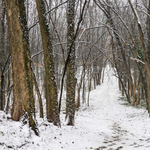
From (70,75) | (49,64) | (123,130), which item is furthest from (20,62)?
(123,130)

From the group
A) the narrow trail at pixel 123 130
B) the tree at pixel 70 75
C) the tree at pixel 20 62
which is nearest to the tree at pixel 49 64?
the tree at pixel 70 75

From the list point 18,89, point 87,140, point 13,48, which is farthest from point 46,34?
point 87,140

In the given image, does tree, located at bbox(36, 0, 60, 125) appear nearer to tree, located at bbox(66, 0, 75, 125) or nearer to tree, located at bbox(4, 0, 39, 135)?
tree, located at bbox(66, 0, 75, 125)

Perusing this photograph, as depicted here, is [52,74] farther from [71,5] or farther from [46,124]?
[71,5]

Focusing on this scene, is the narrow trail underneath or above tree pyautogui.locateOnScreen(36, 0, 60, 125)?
underneath

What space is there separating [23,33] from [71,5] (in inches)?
140

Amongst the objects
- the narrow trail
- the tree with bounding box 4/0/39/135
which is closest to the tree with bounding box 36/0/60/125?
the tree with bounding box 4/0/39/135

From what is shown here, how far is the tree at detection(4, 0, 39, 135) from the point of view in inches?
168

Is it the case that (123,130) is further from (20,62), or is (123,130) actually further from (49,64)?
(20,62)

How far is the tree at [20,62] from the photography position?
426cm

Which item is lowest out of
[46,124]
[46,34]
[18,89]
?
[46,124]

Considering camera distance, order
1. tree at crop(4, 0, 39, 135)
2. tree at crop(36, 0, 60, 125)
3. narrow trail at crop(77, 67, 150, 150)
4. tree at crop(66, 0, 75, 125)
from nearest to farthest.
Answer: tree at crop(4, 0, 39, 135)
narrow trail at crop(77, 67, 150, 150)
tree at crop(36, 0, 60, 125)
tree at crop(66, 0, 75, 125)

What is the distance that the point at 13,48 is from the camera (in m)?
4.37

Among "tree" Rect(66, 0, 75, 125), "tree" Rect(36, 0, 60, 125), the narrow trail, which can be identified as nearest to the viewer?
the narrow trail
